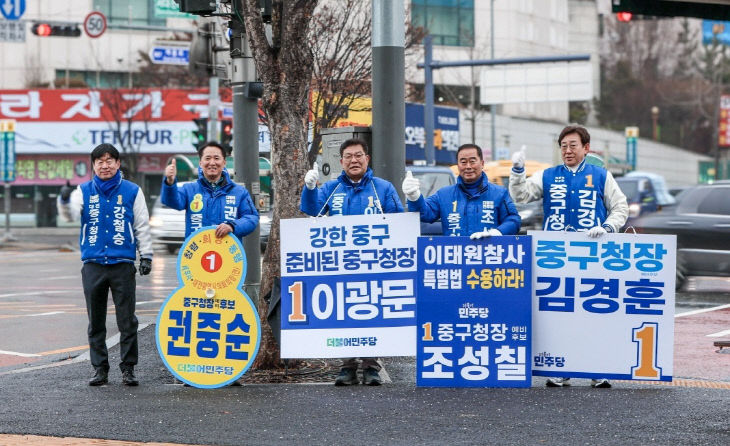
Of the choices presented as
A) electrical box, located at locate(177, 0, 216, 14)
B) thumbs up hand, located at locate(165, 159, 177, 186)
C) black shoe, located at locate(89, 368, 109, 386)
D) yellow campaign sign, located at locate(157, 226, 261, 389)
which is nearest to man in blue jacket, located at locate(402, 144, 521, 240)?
yellow campaign sign, located at locate(157, 226, 261, 389)

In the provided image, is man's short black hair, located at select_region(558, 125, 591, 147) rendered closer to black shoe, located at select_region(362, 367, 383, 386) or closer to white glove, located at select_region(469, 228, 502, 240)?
white glove, located at select_region(469, 228, 502, 240)

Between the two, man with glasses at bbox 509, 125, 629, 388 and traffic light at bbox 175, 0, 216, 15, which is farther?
traffic light at bbox 175, 0, 216, 15

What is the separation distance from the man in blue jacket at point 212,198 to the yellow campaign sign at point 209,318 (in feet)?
0.91

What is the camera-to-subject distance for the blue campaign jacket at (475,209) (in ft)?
28.3

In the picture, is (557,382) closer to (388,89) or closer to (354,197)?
(354,197)

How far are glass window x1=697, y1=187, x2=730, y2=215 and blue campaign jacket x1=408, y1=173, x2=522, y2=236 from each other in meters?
10.0

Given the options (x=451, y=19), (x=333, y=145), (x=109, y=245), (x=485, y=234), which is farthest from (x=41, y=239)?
(x=485, y=234)

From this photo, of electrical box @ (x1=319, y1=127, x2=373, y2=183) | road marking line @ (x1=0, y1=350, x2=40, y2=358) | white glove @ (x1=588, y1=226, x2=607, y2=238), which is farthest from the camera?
road marking line @ (x1=0, y1=350, x2=40, y2=358)

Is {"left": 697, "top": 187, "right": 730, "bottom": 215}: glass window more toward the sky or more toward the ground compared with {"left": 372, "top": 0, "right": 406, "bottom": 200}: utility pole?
more toward the ground

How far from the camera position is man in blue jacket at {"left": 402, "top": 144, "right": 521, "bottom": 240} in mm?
8570

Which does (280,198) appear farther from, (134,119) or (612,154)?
(612,154)

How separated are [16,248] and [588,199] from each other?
93.2ft

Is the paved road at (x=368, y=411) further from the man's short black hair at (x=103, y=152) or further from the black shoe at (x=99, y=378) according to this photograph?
the man's short black hair at (x=103, y=152)

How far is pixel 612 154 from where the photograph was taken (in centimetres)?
7212
